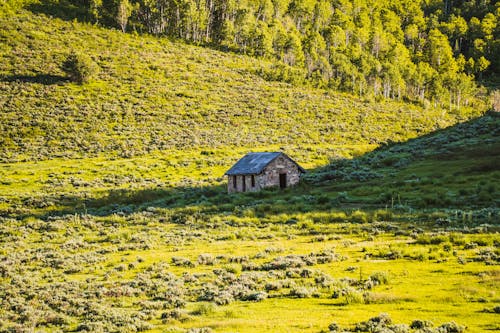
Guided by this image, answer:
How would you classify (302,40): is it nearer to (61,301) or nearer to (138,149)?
(138,149)

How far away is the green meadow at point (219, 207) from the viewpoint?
15.8m

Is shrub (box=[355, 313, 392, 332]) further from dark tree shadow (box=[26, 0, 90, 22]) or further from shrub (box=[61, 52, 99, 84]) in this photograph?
dark tree shadow (box=[26, 0, 90, 22])

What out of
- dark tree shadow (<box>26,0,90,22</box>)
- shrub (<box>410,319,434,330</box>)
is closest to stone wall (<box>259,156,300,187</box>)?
shrub (<box>410,319,434,330</box>)

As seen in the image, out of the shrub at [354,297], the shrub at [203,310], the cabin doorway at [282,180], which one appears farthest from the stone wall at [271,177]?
the shrub at [203,310]

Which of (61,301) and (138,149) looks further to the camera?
(138,149)

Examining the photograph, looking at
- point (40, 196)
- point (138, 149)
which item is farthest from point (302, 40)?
point (40, 196)

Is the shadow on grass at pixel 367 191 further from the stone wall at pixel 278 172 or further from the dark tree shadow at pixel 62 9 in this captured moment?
the dark tree shadow at pixel 62 9

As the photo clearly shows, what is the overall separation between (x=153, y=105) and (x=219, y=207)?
58838mm

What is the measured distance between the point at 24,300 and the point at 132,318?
5.50 m

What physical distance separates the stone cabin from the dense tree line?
232ft

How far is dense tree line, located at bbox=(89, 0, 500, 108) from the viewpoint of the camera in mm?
131500

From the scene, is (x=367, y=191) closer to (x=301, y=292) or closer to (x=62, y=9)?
(x=301, y=292)

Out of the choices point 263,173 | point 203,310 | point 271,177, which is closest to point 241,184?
point 263,173

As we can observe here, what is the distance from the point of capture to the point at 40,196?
2079 inches
